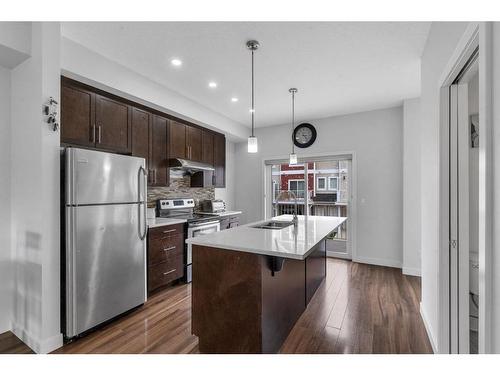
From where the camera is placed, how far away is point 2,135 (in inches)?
87.7

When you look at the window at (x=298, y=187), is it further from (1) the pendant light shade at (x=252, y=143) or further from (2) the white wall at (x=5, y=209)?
(2) the white wall at (x=5, y=209)

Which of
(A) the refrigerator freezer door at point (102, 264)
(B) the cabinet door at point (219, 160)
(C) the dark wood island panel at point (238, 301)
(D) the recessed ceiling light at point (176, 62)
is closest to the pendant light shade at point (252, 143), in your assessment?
(D) the recessed ceiling light at point (176, 62)

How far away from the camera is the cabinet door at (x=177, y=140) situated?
368 centimetres

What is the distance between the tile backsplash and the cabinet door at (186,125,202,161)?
40 cm

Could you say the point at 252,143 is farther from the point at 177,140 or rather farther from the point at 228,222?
the point at 228,222

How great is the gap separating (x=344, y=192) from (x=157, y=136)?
333 centimetres

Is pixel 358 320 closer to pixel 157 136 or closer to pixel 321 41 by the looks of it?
pixel 321 41

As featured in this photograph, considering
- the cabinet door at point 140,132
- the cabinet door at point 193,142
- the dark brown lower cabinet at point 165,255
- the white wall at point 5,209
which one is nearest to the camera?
the white wall at point 5,209

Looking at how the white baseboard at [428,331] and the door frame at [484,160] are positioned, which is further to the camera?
the white baseboard at [428,331]

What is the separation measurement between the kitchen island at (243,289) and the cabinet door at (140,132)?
5.62 feet

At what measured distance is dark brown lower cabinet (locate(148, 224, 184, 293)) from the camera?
2.98 metres

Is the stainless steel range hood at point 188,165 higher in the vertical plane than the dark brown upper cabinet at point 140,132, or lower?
lower

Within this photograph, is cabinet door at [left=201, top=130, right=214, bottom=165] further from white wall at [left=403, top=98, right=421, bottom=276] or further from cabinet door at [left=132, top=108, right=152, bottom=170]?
white wall at [left=403, top=98, right=421, bottom=276]
